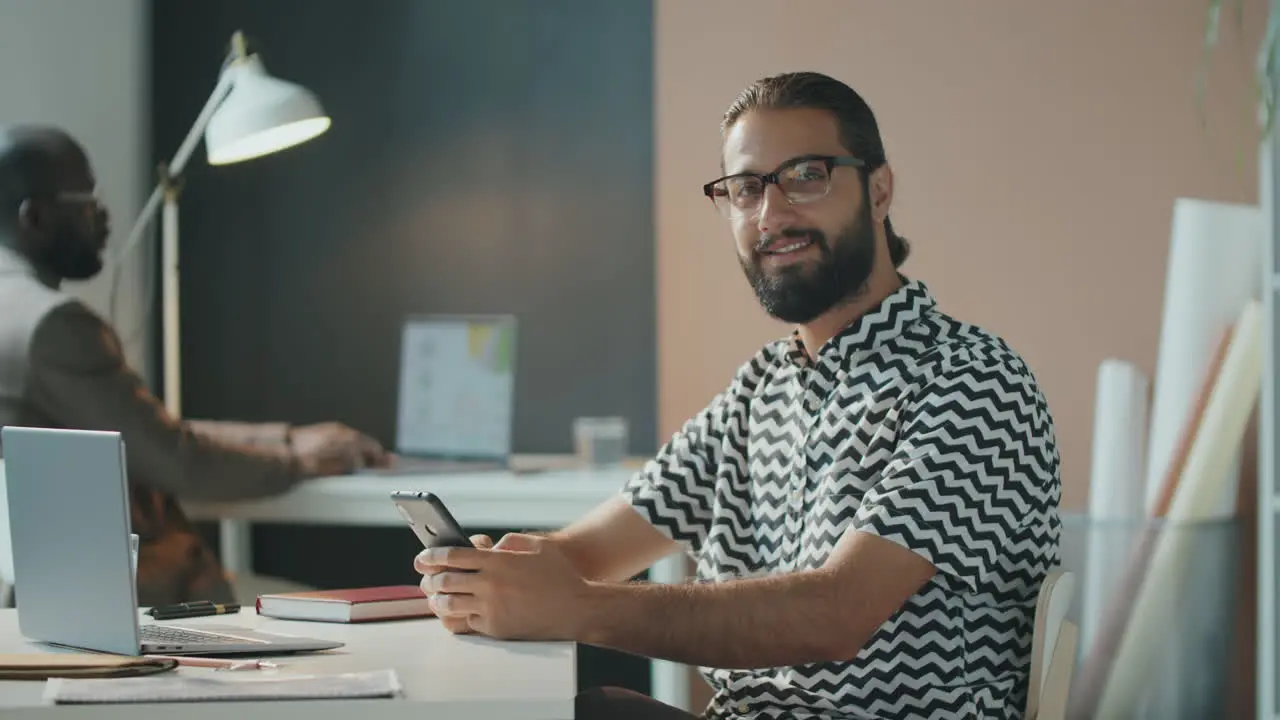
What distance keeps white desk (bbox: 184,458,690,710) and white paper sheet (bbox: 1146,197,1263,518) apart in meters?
1.09

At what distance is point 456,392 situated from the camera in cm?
360

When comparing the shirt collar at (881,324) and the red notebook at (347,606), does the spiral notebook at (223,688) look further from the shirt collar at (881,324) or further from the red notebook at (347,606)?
the shirt collar at (881,324)

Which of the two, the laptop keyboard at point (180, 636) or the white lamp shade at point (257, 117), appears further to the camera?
the white lamp shade at point (257, 117)

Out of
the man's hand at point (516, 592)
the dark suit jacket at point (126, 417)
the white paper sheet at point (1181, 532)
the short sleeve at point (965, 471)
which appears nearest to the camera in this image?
the man's hand at point (516, 592)

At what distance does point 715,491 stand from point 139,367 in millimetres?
2376

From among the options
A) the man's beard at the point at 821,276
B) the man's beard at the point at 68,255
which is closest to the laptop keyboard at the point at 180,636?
the man's beard at the point at 821,276

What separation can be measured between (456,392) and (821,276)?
181 cm

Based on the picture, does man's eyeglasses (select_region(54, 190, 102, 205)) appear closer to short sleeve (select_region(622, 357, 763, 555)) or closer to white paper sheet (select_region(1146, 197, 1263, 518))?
short sleeve (select_region(622, 357, 763, 555))

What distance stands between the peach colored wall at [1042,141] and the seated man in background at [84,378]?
129cm

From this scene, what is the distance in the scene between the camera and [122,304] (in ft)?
12.6

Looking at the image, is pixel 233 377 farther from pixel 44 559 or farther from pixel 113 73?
pixel 44 559

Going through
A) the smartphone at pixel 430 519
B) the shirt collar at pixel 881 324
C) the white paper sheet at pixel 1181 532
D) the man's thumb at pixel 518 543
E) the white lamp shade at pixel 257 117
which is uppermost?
the white lamp shade at pixel 257 117

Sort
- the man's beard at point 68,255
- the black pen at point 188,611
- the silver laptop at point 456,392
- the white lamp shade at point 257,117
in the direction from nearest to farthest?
the black pen at point 188,611, the man's beard at point 68,255, the white lamp shade at point 257,117, the silver laptop at point 456,392

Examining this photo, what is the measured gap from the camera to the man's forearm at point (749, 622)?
159cm
